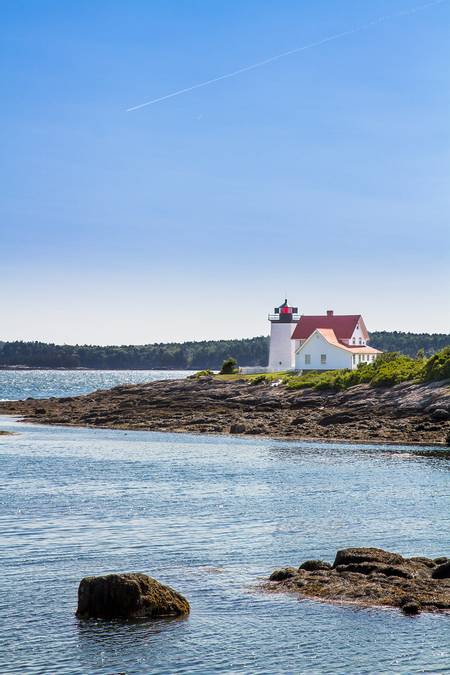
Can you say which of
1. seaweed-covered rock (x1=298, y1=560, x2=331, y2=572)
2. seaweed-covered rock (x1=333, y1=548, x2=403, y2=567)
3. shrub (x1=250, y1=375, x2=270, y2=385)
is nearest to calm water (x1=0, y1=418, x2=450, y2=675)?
seaweed-covered rock (x1=298, y1=560, x2=331, y2=572)

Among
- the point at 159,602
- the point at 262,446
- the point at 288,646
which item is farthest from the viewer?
the point at 262,446

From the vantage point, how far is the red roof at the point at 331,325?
110875 millimetres

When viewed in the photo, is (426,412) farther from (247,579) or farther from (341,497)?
(247,579)

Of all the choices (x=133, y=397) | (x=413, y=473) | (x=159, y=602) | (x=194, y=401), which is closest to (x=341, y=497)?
(x=413, y=473)

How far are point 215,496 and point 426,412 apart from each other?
3407 centimetres

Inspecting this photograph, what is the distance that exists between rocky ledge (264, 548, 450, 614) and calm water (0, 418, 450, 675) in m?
0.67

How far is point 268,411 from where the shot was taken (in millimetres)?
79562

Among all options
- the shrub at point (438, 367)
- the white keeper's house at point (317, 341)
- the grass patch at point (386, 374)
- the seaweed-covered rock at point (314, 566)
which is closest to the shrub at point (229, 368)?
the white keeper's house at point (317, 341)

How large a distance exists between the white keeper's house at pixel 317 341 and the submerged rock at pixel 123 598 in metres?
83.6

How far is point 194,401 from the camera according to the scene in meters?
87.7

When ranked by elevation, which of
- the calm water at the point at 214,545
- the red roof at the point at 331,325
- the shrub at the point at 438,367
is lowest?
the calm water at the point at 214,545

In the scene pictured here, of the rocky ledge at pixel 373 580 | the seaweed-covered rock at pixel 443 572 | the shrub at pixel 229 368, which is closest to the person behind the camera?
the rocky ledge at pixel 373 580

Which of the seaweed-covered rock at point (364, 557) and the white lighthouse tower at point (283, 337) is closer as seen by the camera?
Result: the seaweed-covered rock at point (364, 557)

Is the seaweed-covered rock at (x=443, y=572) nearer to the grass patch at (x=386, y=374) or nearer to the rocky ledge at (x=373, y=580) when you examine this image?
the rocky ledge at (x=373, y=580)
